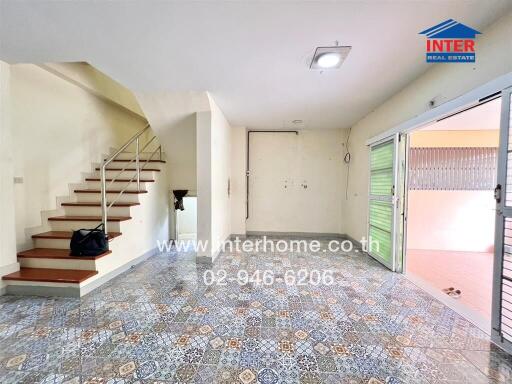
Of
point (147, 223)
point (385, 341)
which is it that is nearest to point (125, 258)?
point (147, 223)

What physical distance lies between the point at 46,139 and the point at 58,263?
72.7 inches

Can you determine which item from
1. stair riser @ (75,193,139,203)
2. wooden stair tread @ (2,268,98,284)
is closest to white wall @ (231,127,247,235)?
stair riser @ (75,193,139,203)

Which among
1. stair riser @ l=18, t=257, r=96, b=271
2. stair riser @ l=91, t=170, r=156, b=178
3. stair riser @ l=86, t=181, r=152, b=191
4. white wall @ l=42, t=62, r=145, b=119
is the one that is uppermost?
white wall @ l=42, t=62, r=145, b=119

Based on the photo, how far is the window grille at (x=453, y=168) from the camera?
414 centimetres

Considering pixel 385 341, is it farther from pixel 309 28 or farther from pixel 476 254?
pixel 476 254

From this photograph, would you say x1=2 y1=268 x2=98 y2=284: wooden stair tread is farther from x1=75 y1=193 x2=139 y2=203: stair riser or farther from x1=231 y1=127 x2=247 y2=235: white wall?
x1=231 y1=127 x2=247 y2=235: white wall

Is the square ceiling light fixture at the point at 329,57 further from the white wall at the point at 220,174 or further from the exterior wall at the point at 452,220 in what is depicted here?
the exterior wall at the point at 452,220

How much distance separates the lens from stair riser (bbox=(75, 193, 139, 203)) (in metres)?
3.44

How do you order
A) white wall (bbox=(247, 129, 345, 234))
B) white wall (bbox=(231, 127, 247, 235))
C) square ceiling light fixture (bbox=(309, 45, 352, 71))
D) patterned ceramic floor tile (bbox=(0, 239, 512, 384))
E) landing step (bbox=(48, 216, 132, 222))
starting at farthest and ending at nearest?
white wall (bbox=(247, 129, 345, 234)) < white wall (bbox=(231, 127, 247, 235)) < landing step (bbox=(48, 216, 132, 222)) < square ceiling light fixture (bbox=(309, 45, 352, 71)) < patterned ceramic floor tile (bbox=(0, 239, 512, 384))

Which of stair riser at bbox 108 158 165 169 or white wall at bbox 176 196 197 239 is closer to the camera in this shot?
stair riser at bbox 108 158 165 169

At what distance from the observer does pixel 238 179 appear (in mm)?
4922

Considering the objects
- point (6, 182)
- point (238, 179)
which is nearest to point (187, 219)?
point (238, 179)

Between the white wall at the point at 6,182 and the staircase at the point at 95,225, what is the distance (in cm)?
16

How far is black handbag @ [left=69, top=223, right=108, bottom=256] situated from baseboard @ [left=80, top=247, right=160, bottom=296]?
317mm
